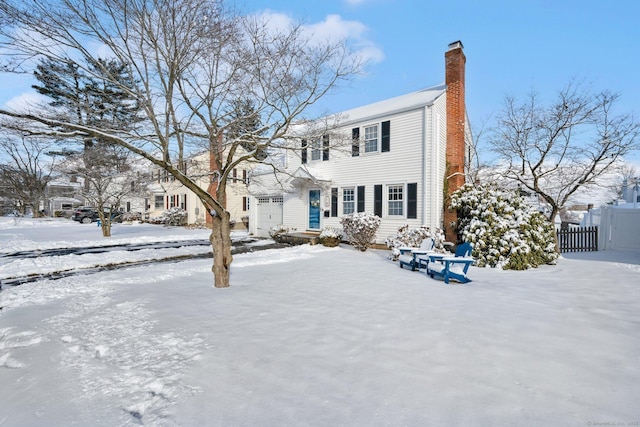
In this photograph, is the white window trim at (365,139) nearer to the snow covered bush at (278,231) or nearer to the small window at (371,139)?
the small window at (371,139)

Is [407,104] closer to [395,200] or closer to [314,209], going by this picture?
[395,200]

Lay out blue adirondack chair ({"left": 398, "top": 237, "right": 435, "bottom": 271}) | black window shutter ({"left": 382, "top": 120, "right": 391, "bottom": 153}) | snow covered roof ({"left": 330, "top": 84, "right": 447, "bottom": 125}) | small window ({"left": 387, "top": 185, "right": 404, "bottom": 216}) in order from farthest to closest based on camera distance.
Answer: black window shutter ({"left": 382, "top": 120, "right": 391, "bottom": 153})
small window ({"left": 387, "top": 185, "right": 404, "bottom": 216})
snow covered roof ({"left": 330, "top": 84, "right": 447, "bottom": 125})
blue adirondack chair ({"left": 398, "top": 237, "right": 435, "bottom": 271})

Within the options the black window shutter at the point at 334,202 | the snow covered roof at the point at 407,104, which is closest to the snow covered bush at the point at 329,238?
the black window shutter at the point at 334,202

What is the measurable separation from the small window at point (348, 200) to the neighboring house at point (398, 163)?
49mm

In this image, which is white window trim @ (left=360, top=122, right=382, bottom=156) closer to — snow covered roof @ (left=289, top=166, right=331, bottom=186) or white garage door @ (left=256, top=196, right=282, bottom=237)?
snow covered roof @ (left=289, top=166, right=331, bottom=186)

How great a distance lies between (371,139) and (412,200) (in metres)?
3.48

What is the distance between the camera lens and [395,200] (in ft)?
43.4

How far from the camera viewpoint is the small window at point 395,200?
1307 centimetres

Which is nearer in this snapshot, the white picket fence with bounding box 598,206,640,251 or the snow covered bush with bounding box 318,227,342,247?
the white picket fence with bounding box 598,206,640,251

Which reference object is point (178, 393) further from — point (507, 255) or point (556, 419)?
point (507, 255)

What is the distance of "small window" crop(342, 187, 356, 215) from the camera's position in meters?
14.5

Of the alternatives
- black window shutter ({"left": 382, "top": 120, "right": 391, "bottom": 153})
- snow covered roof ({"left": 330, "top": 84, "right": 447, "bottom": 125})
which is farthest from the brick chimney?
black window shutter ({"left": 382, "top": 120, "right": 391, "bottom": 153})

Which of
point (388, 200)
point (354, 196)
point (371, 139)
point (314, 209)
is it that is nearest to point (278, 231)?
point (314, 209)

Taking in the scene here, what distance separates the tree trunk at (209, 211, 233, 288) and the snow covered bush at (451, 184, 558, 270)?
7.59m
